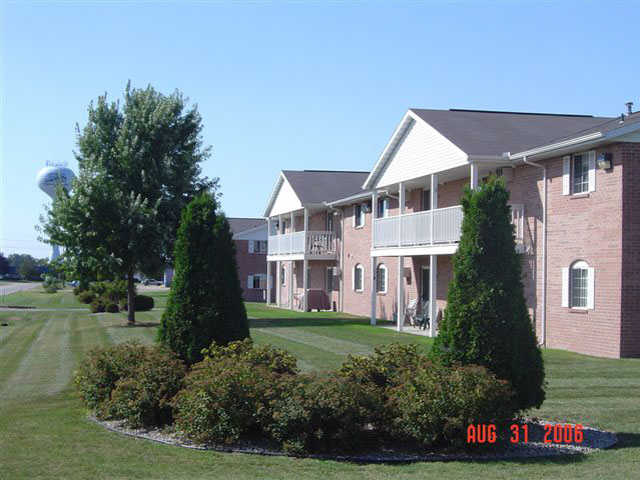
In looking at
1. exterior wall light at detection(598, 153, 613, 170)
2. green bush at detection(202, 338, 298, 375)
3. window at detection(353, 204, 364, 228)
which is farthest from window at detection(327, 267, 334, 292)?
green bush at detection(202, 338, 298, 375)

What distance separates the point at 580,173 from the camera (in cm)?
1917

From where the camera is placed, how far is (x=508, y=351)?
30.2 ft

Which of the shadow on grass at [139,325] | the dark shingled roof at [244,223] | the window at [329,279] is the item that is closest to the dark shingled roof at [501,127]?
the shadow on grass at [139,325]

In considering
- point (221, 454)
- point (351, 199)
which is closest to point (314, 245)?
point (351, 199)

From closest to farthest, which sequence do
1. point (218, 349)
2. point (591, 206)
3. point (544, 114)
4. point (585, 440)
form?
point (585, 440), point (218, 349), point (591, 206), point (544, 114)

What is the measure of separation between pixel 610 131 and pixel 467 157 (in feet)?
15.7

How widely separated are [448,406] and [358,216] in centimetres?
2729

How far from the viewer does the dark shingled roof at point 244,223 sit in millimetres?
64312

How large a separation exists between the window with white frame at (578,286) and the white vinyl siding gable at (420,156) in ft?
14.6

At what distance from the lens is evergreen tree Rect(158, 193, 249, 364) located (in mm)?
10844

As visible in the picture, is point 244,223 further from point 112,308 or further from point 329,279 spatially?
point 112,308

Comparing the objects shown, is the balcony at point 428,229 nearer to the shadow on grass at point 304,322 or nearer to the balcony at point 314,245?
the shadow on grass at point 304,322

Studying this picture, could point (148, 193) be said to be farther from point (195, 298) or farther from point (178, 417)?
point (178, 417)

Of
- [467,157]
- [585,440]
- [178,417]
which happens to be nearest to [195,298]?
[178,417]
